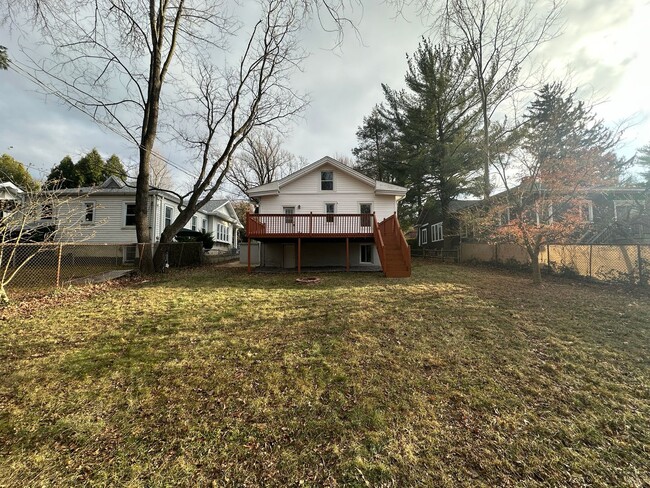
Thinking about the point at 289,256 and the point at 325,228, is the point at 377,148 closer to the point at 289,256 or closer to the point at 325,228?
the point at 325,228

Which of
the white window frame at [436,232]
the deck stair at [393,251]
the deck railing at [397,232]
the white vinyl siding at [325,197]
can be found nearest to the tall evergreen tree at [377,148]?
the white window frame at [436,232]

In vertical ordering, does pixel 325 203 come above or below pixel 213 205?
below

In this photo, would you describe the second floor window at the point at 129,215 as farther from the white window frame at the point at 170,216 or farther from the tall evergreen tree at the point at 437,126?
the tall evergreen tree at the point at 437,126

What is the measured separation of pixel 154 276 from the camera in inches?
429

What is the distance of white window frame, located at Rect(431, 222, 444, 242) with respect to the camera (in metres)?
24.7

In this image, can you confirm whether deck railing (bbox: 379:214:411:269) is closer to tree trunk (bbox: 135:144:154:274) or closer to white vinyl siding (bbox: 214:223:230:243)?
tree trunk (bbox: 135:144:154:274)

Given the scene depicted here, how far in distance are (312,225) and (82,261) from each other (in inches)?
485

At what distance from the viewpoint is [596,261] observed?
1017 cm

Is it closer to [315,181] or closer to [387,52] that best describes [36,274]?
[315,181]

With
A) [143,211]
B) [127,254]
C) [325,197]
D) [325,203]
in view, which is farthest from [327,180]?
[127,254]

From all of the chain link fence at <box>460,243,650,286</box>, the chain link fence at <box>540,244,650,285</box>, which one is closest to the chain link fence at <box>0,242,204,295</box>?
the chain link fence at <box>460,243,650,286</box>

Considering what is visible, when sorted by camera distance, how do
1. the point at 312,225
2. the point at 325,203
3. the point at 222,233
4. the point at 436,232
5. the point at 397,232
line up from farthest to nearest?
1. the point at 222,233
2. the point at 436,232
3. the point at 325,203
4. the point at 312,225
5. the point at 397,232

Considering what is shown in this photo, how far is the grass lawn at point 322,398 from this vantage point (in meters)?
2.22

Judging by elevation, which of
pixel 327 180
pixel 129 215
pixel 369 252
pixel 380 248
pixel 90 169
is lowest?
pixel 369 252
